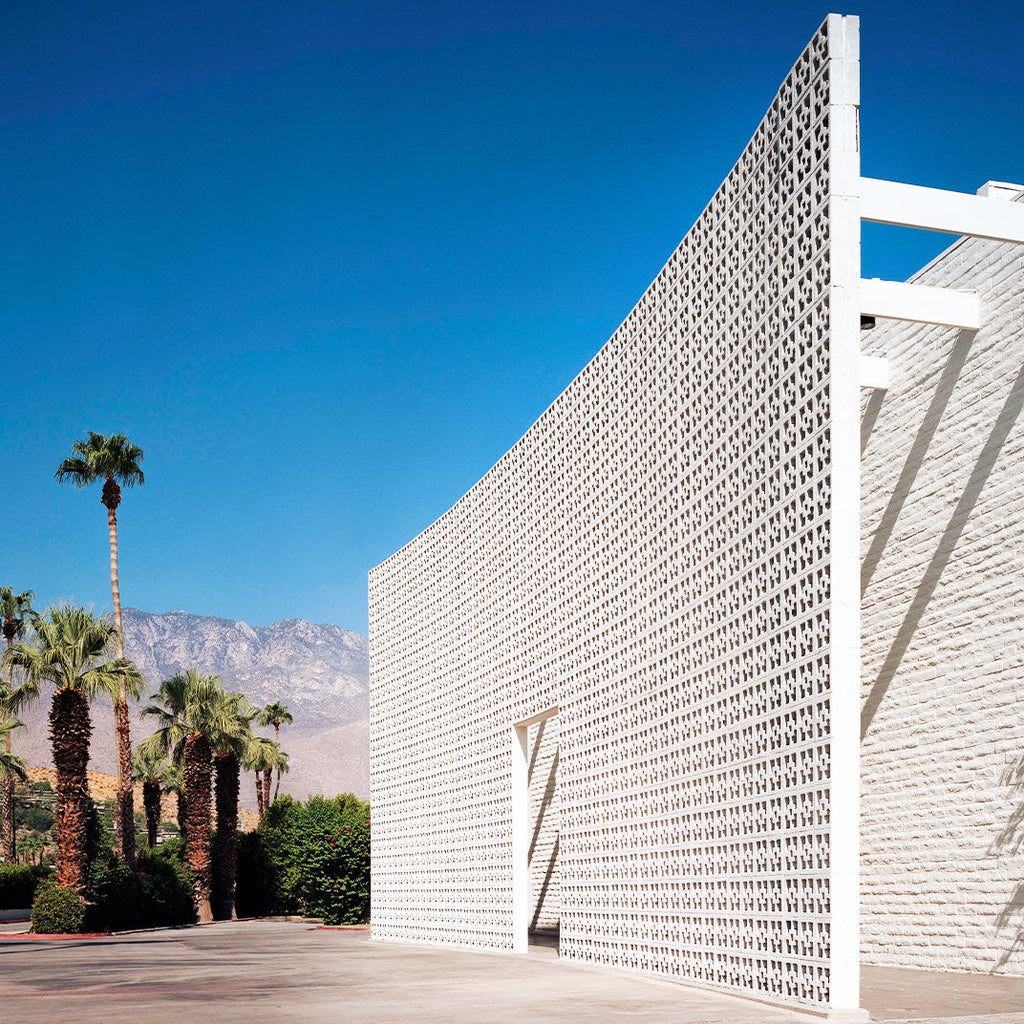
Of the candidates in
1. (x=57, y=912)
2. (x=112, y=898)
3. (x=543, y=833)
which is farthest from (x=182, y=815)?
(x=543, y=833)

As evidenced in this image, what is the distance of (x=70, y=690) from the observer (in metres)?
26.5

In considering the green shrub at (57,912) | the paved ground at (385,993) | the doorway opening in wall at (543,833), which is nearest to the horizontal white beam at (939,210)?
the paved ground at (385,993)

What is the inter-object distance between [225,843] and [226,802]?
120 centimetres

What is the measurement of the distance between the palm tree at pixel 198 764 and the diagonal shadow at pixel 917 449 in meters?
25.7

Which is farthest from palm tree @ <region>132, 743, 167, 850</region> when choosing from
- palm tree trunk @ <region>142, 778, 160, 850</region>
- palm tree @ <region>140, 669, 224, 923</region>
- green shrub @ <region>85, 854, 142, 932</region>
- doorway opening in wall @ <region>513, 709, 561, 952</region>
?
doorway opening in wall @ <region>513, 709, 561, 952</region>

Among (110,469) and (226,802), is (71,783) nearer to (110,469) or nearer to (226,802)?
(226,802)

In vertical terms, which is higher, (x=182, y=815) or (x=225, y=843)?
(x=182, y=815)

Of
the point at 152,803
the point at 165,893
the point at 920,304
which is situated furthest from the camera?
the point at 152,803

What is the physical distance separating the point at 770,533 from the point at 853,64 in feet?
11.4

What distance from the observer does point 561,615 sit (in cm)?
1502

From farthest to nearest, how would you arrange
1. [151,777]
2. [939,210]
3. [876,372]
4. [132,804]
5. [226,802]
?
[151,777] < [226,802] < [132,804] < [876,372] < [939,210]

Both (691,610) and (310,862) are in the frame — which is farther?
(310,862)

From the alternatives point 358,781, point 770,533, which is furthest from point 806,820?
point 358,781

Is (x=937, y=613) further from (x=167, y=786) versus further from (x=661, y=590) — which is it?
(x=167, y=786)
